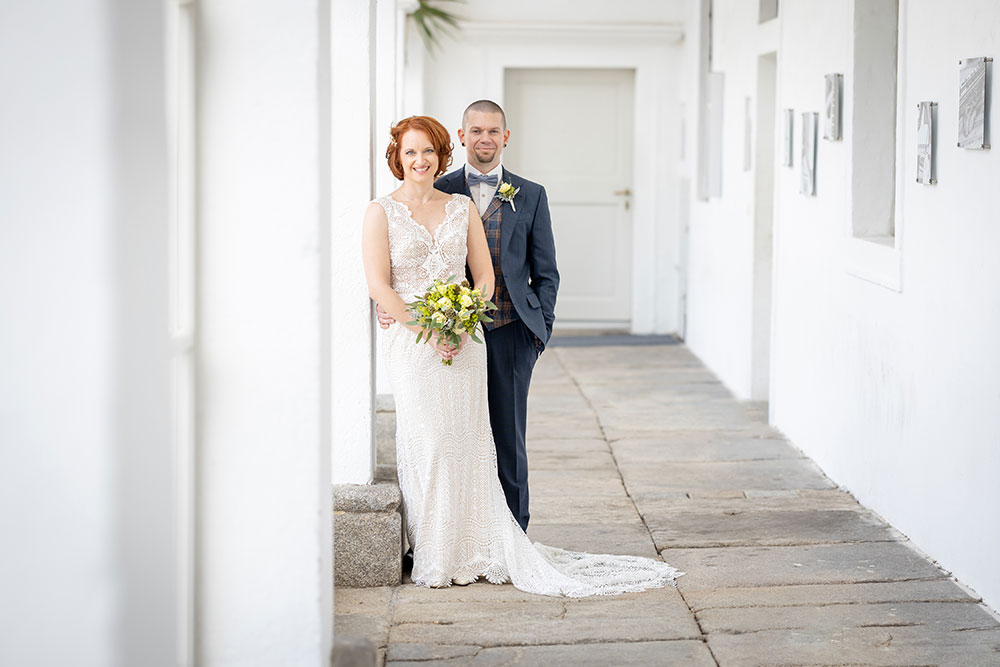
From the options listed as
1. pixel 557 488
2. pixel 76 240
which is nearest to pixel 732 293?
pixel 557 488

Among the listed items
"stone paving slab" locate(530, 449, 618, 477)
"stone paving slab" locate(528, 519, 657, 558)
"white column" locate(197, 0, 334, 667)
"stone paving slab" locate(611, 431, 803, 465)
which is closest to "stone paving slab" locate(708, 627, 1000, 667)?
"stone paving slab" locate(528, 519, 657, 558)

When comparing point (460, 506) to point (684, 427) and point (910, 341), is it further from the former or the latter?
point (684, 427)

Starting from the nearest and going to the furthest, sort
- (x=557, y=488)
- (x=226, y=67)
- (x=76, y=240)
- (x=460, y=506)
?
(x=76, y=240), (x=226, y=67), (x=460, y=506), (x=557, y=488)

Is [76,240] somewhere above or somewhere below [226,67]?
below

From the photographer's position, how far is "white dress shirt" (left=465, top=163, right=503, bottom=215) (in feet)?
14.3

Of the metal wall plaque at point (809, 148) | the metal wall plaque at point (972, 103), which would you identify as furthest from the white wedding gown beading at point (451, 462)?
the metal wall plaque at point (809, 148)

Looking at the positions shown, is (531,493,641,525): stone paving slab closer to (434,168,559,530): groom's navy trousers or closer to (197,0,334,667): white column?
(434,168,559,530): groom's navy trousers

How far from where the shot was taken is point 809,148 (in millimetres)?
6328

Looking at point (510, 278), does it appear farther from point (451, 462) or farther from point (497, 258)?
point (451, 462)

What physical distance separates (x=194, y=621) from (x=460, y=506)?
1740 millimetres

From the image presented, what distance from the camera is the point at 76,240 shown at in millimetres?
1987

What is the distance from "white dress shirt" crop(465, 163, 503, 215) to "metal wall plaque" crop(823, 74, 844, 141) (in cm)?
223

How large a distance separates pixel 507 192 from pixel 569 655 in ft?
5.33

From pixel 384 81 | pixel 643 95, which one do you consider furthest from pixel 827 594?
pixel 643 95
